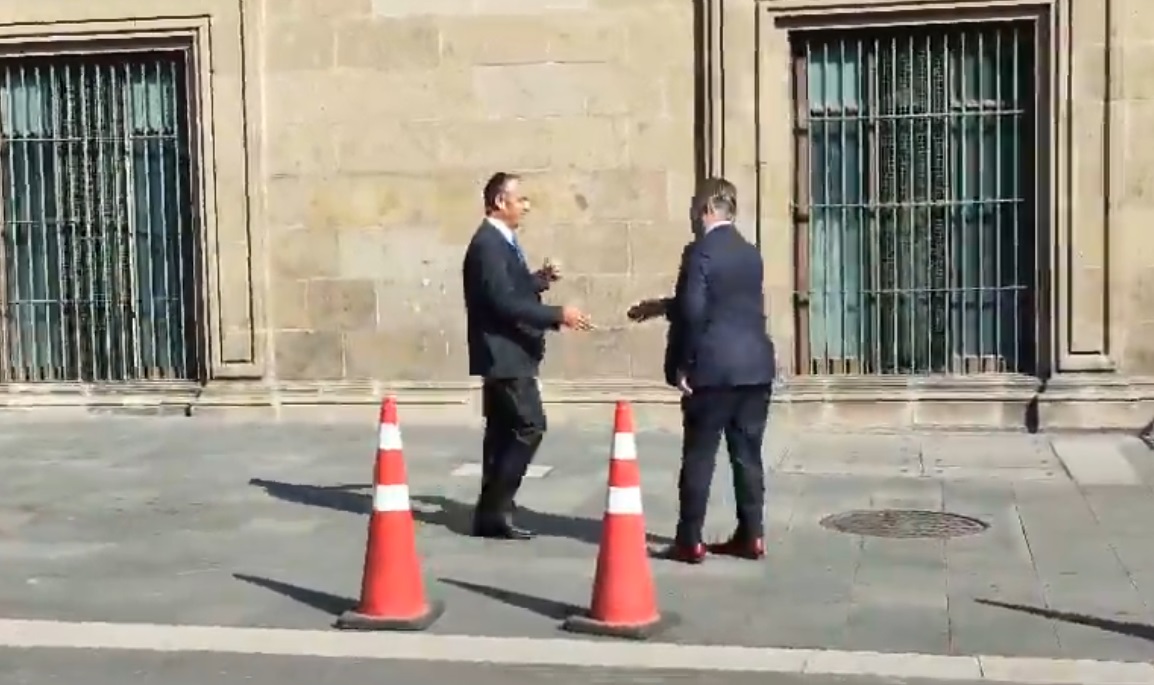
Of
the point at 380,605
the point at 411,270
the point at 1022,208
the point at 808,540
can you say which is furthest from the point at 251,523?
the point at 1022,208

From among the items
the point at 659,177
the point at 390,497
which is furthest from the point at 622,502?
the point at 659,177

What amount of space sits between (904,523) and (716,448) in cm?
142

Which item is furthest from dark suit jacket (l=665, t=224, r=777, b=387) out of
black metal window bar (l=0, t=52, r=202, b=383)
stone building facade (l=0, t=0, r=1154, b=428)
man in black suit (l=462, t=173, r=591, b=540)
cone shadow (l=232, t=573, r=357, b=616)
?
black metal window bar (l=0, t=52, r=202, b=383)

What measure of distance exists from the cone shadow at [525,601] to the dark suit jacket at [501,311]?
1276 millimetres

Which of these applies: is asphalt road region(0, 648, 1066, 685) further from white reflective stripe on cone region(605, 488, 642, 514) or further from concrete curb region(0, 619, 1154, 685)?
white reflective stripe on cone region(605, 488, 642, 514)

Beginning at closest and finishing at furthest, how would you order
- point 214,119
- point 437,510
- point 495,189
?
point 495,189 → point 437,510 → point 214,119

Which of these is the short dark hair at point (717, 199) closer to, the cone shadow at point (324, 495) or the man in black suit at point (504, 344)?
the man in black suit at point (504, 344)

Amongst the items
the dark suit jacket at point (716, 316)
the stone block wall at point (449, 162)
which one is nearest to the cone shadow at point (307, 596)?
the dark suit jacket at point (716, 316)

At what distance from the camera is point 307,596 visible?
21.5ft

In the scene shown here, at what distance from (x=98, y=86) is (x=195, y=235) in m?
1.47

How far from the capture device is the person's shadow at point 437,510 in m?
7.88

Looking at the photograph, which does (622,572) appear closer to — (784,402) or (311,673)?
(311,673)

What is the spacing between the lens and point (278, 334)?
12.3 metres

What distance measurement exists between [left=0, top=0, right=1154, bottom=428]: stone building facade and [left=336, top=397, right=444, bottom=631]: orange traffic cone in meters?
5.79
